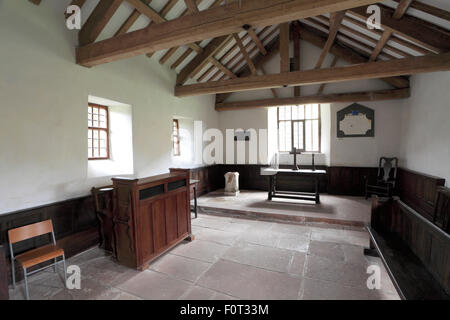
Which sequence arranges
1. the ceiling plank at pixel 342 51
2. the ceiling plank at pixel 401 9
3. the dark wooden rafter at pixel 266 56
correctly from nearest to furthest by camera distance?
the ceiling plank at pixel 401 9, the ceiling plank at pixel 342 51, the dark wooden rafter at pixel 266 56

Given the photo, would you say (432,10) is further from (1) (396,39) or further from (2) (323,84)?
(2) (323,84)

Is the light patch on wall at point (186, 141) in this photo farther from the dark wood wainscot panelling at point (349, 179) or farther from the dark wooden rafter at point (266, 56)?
the dark wood wainscot panelling at point (349, 179)

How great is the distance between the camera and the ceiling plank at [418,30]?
11.2 feet

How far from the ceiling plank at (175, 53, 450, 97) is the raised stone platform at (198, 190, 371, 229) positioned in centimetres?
255

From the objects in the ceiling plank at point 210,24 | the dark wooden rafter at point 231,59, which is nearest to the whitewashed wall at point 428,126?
the ceiling plank at point 210,24

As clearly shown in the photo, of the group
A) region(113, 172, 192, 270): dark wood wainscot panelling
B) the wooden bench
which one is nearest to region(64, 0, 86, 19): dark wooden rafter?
region(113, 172, 192, 270): dark wood wainscot panelling

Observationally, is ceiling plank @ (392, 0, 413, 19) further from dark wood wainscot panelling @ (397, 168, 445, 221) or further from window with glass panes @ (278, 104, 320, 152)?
window with glass panes @ (278, 104, 320, 152)

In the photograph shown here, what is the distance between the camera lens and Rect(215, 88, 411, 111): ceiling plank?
5.39 meters

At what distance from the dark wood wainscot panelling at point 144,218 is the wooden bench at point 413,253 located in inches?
101

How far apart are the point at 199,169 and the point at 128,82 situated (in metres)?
3.06

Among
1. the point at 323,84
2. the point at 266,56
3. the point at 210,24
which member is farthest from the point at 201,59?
the point at 323,84

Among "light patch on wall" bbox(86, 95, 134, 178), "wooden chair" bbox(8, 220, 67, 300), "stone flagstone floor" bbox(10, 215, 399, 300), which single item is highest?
"light patch on wall" bbox(86, 95, 134, 178)
